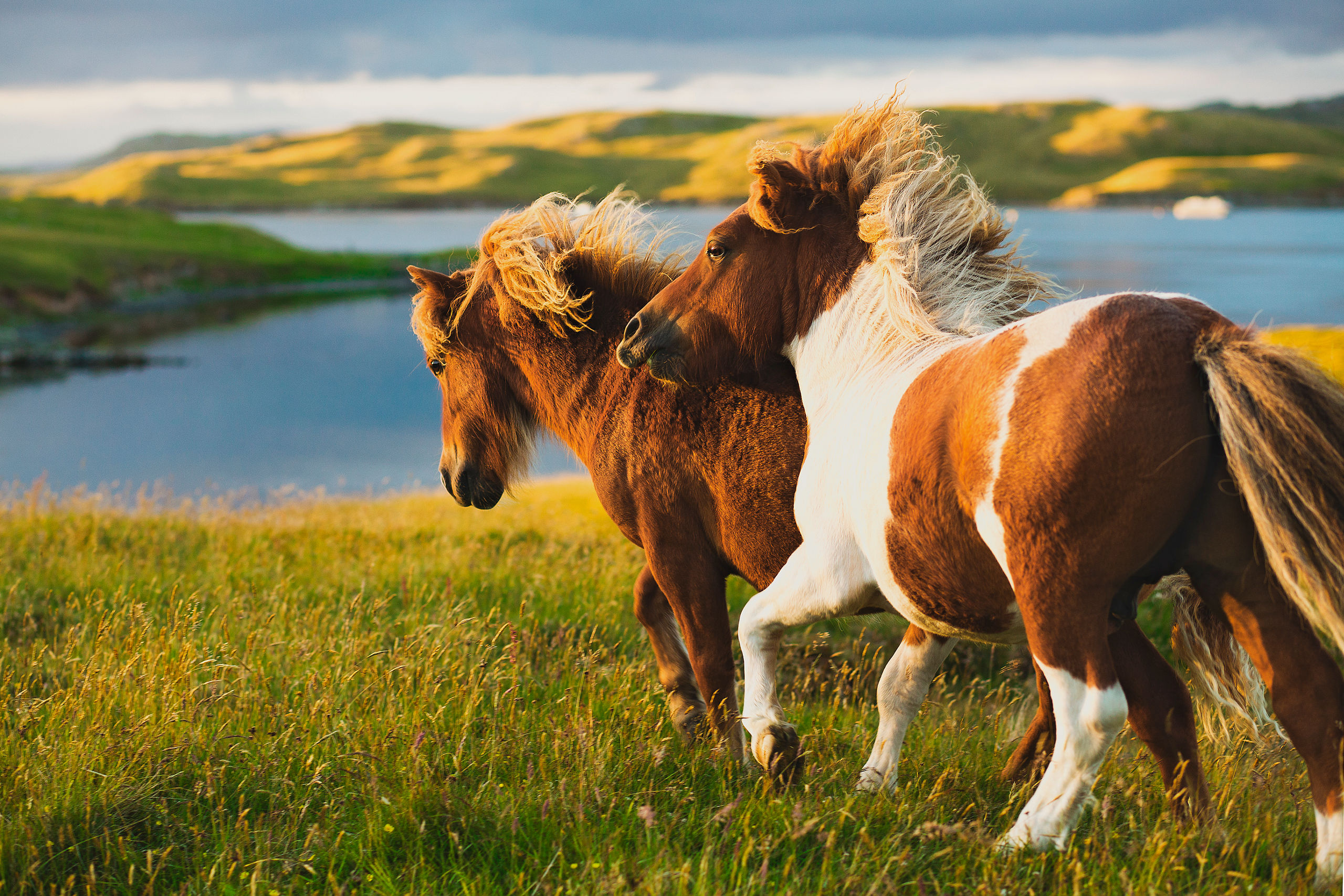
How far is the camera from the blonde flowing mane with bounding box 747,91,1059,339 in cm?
317

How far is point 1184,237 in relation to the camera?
129 m

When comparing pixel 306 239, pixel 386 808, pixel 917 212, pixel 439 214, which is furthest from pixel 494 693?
pixel 439 214

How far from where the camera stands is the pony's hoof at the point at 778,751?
124 inches

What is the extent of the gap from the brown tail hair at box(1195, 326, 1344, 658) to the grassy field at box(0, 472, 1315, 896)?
3.07ft

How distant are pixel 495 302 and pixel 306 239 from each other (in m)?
139

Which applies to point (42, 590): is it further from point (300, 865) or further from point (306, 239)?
point (306, 239)

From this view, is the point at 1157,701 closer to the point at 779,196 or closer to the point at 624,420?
the point at 779,196

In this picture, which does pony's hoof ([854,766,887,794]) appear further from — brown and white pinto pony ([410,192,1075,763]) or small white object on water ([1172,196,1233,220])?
small white object on water ([1172,196,1233,220])

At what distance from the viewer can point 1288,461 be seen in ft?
7.06

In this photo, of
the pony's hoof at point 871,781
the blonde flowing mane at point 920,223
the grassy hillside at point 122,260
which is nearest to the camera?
the blonde flowing mane at point 920,223

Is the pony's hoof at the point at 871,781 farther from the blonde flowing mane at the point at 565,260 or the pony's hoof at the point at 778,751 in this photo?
the blonde flowing mane at the point at 565,260

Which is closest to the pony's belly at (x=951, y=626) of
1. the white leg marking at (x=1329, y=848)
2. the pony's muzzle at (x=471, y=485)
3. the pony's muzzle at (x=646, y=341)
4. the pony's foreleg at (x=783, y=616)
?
the pony's foreleg at (x=783, y=616)

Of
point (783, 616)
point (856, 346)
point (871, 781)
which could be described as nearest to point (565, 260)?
point (856, 346)

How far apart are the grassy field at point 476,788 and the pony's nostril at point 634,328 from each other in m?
1.53
